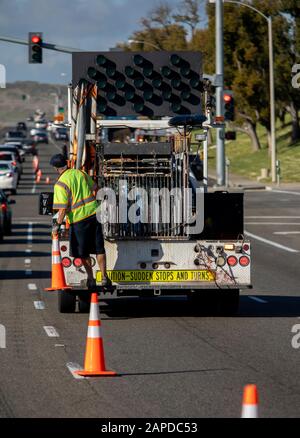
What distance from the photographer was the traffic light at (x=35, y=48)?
47.8 meters

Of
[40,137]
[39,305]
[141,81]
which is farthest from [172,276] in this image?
[40,137]

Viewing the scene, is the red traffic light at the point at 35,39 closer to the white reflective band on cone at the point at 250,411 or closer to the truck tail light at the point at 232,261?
the truck tail light at the point at 232,261

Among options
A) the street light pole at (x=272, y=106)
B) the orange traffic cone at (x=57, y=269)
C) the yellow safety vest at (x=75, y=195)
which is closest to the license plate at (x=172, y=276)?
the orange traffic cone at (x=57, y=269)

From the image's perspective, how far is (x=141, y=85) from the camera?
1831cm

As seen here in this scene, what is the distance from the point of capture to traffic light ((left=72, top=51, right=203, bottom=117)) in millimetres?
18266

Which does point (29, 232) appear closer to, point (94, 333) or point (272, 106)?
point (94, 333)

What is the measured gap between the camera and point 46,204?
56.7 feet

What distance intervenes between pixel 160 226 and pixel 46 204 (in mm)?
1559

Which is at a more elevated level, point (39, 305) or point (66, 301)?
point (66, 301)

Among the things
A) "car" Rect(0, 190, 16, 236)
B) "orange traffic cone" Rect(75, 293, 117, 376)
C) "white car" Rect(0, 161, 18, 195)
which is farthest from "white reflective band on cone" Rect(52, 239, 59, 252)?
"white car" Rect(0, 161, 18, 195)

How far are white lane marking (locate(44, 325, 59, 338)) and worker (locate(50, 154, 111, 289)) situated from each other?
103cm

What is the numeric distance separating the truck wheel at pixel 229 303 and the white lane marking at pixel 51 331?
101 inches

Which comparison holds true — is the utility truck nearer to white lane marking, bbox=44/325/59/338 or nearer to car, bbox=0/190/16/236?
white lane marking, bbox=44/325/59/338

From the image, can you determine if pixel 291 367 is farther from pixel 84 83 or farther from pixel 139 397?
pixel 84 83
